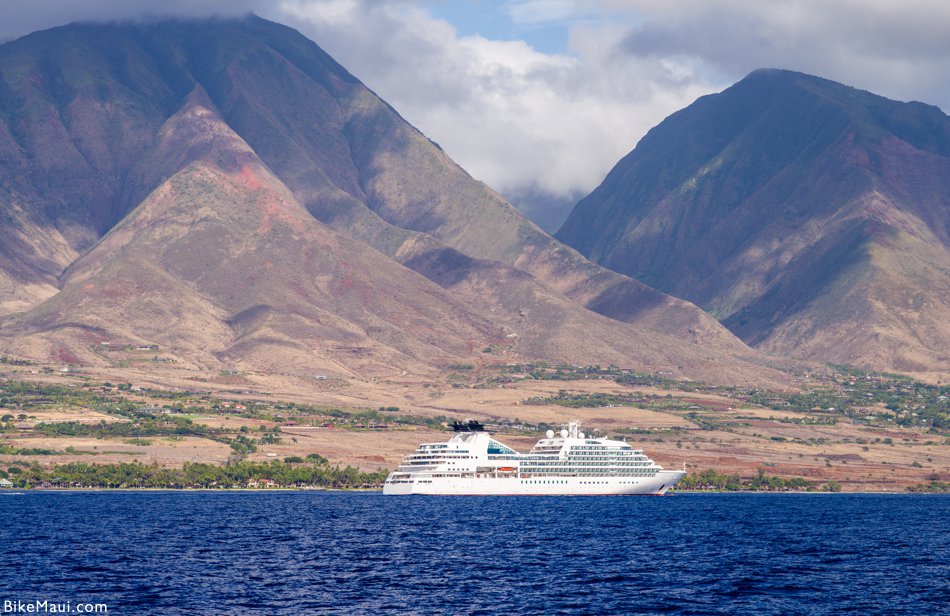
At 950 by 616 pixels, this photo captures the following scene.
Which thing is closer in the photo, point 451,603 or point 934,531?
point 451,603

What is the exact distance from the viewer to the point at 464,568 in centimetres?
14350

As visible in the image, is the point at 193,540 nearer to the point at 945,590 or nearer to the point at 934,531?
the point at 945,590

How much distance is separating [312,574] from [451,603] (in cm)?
2074

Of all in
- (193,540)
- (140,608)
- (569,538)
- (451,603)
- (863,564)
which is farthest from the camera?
(569,538)

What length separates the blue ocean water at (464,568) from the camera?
386ft

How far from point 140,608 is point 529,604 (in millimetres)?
31040

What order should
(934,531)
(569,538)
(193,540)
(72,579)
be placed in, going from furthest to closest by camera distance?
(934,531) < (569,538) < (193,540) < (72,579)

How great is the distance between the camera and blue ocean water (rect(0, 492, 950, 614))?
11775 cm

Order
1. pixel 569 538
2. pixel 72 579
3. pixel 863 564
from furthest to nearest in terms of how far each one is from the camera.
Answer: pixel 569 538 → pixel 863 564 → pixel 72 579

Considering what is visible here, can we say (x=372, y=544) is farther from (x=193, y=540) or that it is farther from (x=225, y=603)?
(x=225, y=603)

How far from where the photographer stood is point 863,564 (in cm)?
14888

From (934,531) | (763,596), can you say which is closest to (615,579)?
(763,596)

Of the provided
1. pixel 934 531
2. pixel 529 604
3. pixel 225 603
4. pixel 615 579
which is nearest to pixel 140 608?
pixel 225 603

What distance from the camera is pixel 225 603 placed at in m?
116
